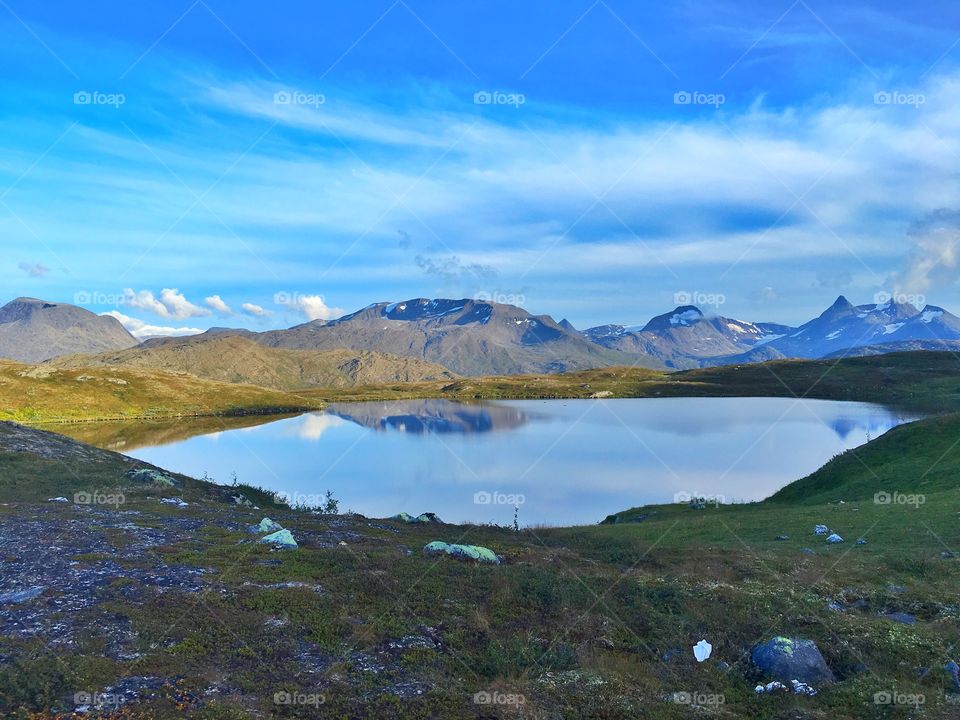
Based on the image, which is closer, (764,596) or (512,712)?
(512,712)

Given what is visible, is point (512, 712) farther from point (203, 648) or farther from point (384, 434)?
point (384, 434)

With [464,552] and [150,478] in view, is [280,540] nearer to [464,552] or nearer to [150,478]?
[464,552]

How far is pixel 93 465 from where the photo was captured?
43094 mm

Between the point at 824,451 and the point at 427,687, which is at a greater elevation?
the point at 824,451

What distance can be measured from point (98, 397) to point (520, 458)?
13345 cm

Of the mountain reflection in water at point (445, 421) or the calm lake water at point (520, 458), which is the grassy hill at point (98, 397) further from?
the mountain reflection in water at point (445, 421)

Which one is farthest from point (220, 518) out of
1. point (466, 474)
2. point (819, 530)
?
point (466, 474)

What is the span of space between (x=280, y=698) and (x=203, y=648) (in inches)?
119

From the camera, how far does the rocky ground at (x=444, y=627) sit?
12.0m

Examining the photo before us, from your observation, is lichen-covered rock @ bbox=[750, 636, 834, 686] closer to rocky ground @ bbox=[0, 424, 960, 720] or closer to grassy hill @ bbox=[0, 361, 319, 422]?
rocky ground @ bbox=[0, 424, 960, 720]

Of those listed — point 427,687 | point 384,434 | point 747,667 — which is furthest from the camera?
point 384,434

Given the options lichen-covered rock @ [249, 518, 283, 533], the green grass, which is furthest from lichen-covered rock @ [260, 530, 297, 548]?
lichen-covered rock @ [249, 518, 283, 533]

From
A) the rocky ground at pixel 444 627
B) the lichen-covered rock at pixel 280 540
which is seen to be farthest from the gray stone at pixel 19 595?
the lichen-covered rock at pixel 280 540

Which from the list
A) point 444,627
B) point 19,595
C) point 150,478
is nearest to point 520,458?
point 150,478
